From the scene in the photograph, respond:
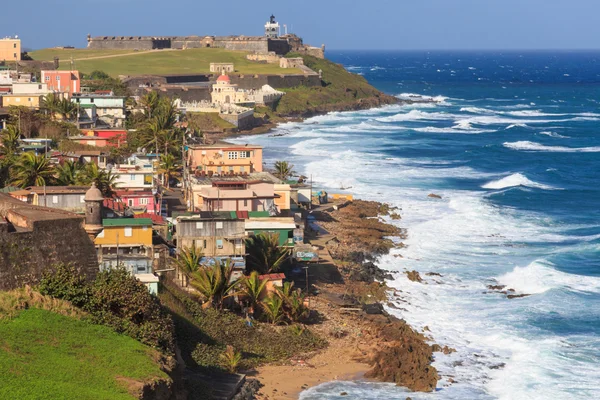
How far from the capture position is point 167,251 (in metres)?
34.0

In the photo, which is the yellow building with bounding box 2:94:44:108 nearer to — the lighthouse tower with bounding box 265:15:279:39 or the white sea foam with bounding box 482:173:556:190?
the white sea foam with bounding box 482:173:556:190

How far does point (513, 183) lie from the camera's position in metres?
66.8

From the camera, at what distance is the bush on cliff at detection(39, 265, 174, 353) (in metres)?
20.9

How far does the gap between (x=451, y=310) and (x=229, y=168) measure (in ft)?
60.7

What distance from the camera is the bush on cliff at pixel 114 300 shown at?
20.9m

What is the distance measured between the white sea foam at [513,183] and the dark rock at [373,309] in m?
31.7

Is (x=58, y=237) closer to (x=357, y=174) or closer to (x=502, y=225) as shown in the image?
(x=502, y=225)

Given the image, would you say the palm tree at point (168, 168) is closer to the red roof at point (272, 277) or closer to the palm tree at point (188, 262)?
the palm tree at point (188, 262)

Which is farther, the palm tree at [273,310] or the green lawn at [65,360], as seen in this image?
the palm tree at [273,310]

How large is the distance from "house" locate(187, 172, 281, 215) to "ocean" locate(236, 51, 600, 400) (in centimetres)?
577

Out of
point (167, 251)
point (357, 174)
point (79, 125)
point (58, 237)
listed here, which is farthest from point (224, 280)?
point (357, 174)

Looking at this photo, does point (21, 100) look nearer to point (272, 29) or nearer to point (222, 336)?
point (222, 336)

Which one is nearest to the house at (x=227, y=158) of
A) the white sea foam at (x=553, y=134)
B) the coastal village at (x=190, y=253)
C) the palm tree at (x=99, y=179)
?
the coastal village at (x=190, y=253)

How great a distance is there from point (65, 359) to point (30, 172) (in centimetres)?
2374
